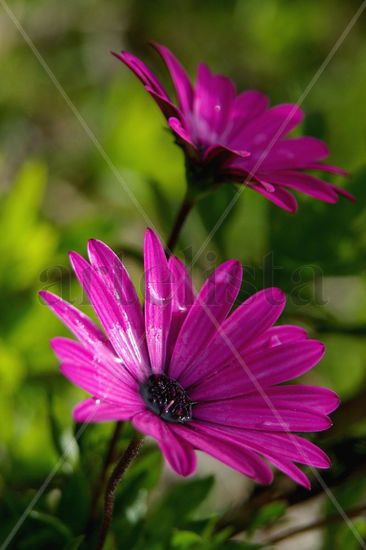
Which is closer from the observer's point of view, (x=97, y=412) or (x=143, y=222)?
(x=97, y=412)

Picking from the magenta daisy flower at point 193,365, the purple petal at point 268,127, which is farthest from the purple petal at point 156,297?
the purple petal at point 268,127

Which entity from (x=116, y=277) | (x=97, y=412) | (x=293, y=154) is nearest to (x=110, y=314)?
(x=116, y=277)

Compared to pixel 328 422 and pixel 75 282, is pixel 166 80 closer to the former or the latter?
pixel 75 282

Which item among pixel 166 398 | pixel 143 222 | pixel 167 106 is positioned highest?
pixel 167 106

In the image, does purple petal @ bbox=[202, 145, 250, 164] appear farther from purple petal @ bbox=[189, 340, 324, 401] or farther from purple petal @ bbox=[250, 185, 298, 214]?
purple petal @ bbox=[189, 340, 324, 401]

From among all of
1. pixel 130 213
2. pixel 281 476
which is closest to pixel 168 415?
pixel 281 476

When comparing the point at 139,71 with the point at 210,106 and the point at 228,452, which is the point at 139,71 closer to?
the point at 210,106

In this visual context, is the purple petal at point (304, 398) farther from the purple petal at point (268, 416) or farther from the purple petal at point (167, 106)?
the purple petal at point (167, 106)

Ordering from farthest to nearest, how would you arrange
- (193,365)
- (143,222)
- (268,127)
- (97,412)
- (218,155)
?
1. (143,222)
2. (268,127)
3. (218,155)
4. (193,365)
5. (97,412)
